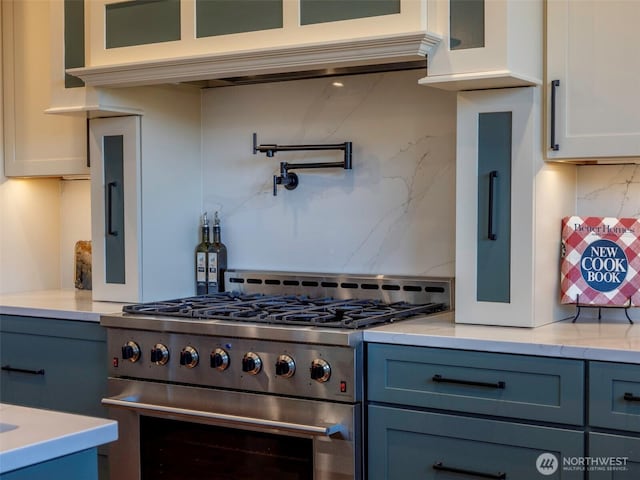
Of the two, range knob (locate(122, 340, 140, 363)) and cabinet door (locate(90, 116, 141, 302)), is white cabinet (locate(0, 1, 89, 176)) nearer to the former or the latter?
cabinet door (locate(90, 116, 141, 302))

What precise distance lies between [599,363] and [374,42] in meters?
1.17

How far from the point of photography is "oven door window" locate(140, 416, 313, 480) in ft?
9.30

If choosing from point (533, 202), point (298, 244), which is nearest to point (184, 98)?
point (298, 244)

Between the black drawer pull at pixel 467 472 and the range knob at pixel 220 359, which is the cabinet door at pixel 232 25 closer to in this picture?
the range knob at pixel 220 359

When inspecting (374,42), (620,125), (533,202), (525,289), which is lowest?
(525,289)

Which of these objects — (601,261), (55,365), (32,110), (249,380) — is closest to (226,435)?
(249,380)

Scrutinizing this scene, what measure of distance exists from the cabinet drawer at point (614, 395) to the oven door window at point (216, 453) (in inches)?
34.3

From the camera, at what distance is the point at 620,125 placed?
270 centimetres

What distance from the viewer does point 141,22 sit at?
132 inches

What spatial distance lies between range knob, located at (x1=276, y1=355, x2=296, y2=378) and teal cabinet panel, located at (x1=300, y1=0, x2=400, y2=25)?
109cm

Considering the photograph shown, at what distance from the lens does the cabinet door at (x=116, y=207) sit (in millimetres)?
3600

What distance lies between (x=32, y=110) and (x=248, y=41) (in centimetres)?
134

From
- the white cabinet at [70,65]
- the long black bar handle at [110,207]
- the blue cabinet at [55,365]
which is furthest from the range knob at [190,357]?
the white cabinet at [70,65]

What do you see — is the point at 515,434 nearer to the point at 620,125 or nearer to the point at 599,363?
the point at 599,363
